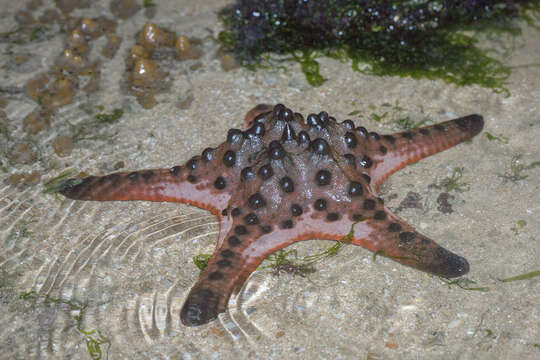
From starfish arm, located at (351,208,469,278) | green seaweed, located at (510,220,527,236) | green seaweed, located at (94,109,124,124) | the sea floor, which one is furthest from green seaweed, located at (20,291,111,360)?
green seaweed, located at (510,220,527,236)

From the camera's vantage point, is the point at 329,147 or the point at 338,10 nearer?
the point at 329,147

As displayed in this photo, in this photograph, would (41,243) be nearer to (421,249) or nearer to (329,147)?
(329,147)

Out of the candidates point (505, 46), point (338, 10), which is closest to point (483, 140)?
point (505, 46)

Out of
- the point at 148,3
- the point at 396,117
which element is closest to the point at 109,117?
the point at 148,3

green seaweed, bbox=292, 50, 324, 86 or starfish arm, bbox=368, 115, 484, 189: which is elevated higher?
green seaweed, bbox=292, 50, 324, 86

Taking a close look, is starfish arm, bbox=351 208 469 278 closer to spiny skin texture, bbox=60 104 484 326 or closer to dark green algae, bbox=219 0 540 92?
spiny skin texture, bbox=60 104 484 326

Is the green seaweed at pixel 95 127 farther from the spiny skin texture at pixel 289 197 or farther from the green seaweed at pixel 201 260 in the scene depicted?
the green seaweed at pixel 201 260

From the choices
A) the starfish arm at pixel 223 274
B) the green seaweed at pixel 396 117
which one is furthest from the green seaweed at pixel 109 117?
the green seaweed at pixel 396 117
